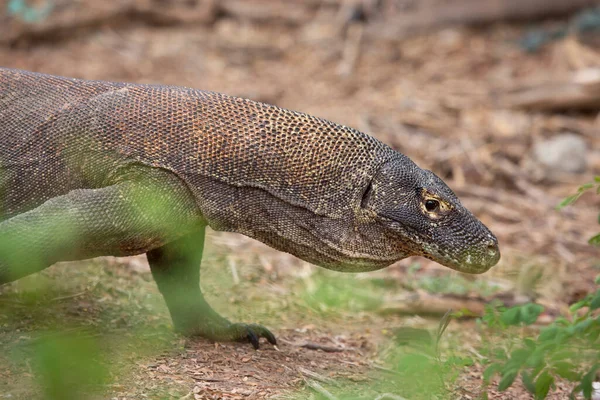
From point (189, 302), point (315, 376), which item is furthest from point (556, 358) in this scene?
point (189, 302)

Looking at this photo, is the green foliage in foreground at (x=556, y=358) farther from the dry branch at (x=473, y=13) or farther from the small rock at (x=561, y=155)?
the dry branch at (x=473, y=13)

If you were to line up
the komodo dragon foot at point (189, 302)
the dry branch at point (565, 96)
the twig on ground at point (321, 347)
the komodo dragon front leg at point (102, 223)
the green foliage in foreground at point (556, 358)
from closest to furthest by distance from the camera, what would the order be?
the green foliage in foreground at point (556, 358) < the komodo dragon front leg at point (102, 223) < the komodo dragon foot at point (189, 302) < the twig on ground at point (321, 347) < the dry branch at point (565, 96)

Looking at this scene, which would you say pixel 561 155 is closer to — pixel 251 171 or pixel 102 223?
pixel 251 171

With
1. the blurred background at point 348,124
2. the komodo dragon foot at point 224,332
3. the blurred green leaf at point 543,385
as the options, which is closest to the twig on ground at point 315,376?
the blurred background at point 348,124

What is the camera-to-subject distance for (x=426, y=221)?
3.60 m

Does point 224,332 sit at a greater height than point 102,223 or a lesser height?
lesser

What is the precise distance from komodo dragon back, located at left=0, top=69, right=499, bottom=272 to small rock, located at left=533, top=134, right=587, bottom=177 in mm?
5214

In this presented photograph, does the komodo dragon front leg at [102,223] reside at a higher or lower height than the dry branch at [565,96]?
lower

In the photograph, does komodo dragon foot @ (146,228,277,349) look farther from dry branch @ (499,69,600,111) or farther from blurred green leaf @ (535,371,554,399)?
dry branch @ (499,69,600,111)

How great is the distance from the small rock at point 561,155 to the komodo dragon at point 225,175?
17.1ft

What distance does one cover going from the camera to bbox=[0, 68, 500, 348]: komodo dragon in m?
3.51

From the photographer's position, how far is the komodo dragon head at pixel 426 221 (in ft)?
11.8

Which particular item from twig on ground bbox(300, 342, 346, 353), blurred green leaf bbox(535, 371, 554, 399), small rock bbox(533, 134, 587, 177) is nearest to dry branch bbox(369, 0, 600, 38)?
small rock bbox(533, 134, 587, 177)

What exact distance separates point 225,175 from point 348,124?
565 cm
